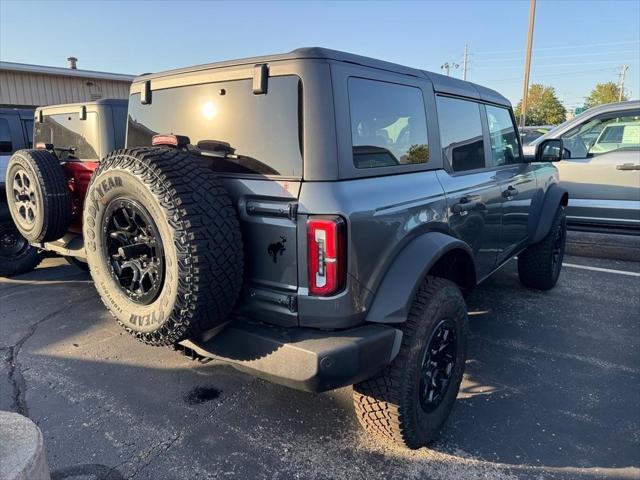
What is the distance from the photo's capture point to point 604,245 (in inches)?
246

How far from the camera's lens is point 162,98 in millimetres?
2779

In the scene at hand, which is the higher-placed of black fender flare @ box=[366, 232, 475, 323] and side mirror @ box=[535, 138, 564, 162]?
side mirror @ box=[535, 138, 564, 162]

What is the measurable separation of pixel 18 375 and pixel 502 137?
4.20 meters

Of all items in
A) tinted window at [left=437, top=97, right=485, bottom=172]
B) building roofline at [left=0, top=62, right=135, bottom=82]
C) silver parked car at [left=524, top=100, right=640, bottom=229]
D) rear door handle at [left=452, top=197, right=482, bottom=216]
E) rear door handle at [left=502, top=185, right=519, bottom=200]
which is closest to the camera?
rear door handle at [left=452, top=197, right=482, bottom=216]

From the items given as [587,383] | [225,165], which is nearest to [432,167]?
[225,165]

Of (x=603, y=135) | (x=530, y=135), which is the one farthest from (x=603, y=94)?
(x=603, y=135)

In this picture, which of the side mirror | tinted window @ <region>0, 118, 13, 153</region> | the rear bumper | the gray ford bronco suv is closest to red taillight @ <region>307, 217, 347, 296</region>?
the gray ford bronco suv

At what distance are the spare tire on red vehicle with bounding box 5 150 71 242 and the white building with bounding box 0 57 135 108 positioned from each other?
34.0ft

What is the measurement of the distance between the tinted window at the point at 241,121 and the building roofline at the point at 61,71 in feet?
39.7

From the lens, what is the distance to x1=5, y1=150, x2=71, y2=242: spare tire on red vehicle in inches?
145

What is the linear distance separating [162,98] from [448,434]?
101 inches

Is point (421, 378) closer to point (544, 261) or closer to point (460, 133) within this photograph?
point (460, 133)

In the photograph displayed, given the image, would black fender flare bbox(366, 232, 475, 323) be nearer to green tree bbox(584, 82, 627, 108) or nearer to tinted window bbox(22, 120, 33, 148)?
tinted window bbox(22, 120, 33, 148)

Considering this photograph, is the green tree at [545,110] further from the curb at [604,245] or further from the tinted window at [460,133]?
the tinted window at [460,133]
